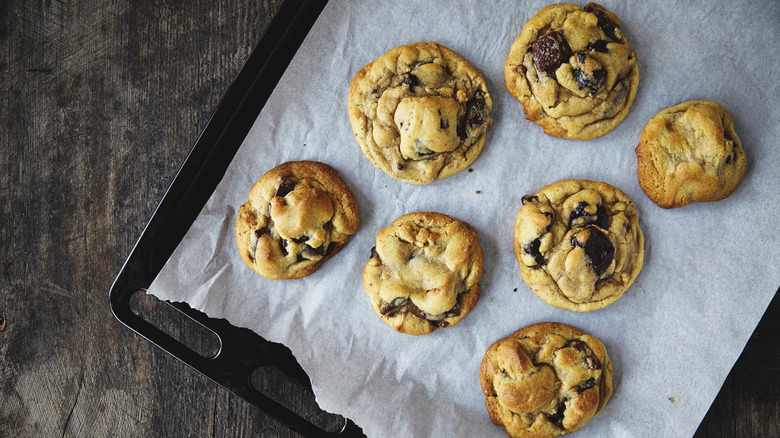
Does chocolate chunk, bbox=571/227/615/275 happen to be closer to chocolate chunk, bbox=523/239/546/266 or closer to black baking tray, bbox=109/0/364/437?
chocolate chunk, bbox=523/239/546/266

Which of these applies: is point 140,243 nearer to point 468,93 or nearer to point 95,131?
point 95,131

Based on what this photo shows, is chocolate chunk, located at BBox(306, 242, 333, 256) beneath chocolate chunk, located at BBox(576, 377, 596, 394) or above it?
above

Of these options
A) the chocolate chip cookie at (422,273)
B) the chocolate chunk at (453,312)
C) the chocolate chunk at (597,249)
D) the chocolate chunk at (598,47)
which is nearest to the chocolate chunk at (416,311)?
the chocolate chip cookie at (422,273)

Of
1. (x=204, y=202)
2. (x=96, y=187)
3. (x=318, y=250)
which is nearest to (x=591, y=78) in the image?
(x=318, y=250)

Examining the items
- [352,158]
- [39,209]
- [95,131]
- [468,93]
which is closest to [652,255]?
[468,93]

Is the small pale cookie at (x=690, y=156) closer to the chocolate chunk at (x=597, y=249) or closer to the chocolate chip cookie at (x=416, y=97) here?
the chocolate chunk at (x=597, y=249)

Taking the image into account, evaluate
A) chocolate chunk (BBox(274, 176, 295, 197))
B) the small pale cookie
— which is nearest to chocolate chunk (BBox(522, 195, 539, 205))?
the small pale cookie

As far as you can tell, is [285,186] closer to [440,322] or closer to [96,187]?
[440,322]
